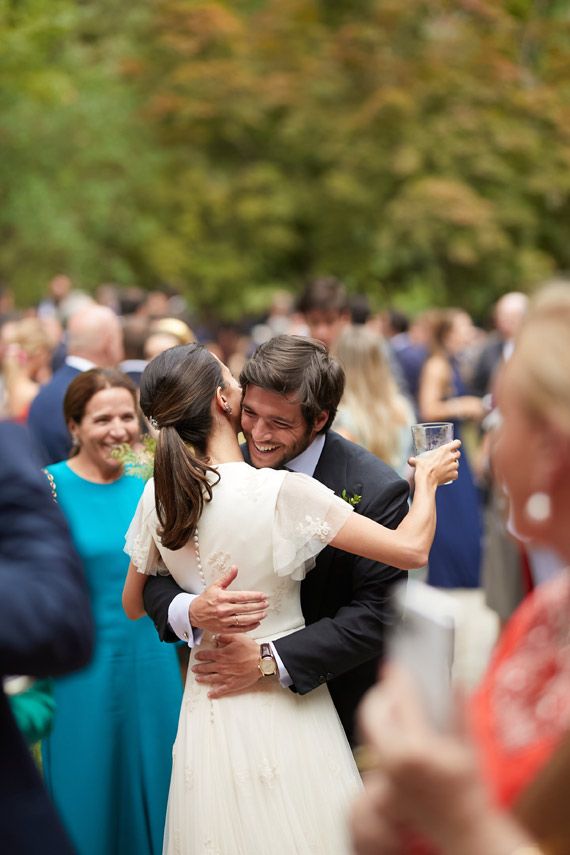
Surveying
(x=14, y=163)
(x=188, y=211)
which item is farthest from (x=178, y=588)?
(x=188, y=211)

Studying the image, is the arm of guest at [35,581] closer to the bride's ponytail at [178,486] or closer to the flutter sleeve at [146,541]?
the bride's ponytail at [178,486]

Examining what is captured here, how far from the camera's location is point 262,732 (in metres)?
3.24

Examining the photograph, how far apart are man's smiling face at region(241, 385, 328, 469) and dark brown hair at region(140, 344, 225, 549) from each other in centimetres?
13

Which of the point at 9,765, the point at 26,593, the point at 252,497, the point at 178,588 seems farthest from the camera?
the point at 178,588

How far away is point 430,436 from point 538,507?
174 centimetres

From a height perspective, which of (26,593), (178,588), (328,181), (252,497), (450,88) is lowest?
(328,181)

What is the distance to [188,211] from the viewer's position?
24156mm

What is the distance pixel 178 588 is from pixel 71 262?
20.0m

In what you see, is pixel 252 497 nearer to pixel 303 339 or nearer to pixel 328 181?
pixel 303 339

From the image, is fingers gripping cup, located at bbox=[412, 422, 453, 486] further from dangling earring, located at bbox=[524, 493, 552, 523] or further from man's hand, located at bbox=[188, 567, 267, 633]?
dangling earring, located at bbox=[524, 493, 552, 523]

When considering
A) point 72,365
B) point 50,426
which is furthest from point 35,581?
point 72,365

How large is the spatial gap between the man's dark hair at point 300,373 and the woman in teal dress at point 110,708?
1259mm

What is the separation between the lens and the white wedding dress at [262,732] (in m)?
3.12

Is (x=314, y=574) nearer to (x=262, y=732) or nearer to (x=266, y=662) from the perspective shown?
(x=266, y=662)
